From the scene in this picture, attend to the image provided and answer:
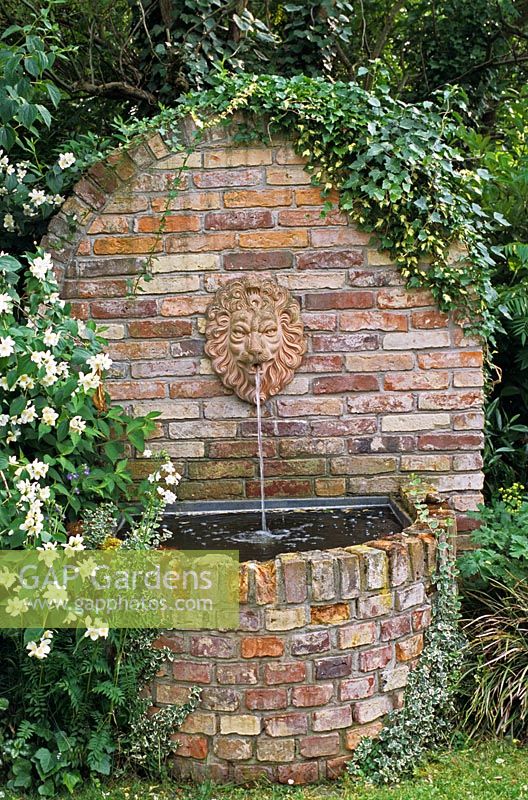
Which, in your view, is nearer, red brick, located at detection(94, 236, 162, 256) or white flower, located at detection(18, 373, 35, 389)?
white flower, located at detection(18, 373, 35, 389)

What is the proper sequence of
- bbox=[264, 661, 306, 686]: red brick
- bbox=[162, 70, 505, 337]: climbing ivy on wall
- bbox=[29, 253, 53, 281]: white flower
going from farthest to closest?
1. bbox=[162, 70, 505, 337]: climbing ivy on wall
2. bbox=[29, 253, 53, 281]: white flower
3. bbox=[264, 661, 306, 686]: red brick

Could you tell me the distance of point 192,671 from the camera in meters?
3.03

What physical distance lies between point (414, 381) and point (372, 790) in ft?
6.06

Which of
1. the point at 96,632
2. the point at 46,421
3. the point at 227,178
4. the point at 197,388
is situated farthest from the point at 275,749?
the point at 227,178

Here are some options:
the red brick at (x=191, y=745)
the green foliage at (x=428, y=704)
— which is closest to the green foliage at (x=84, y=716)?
the red brick at (x=191, y=745)

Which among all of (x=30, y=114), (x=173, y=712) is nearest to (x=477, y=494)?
(x=173, y=712)

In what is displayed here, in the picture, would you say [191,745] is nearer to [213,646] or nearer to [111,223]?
[213,646]

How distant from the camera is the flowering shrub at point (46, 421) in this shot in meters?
3.00

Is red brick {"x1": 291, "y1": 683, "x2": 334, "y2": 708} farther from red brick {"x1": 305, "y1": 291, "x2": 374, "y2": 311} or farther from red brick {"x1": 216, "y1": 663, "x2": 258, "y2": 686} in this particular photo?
red brick {"x1": 305, "y1": 291, "x2": 374, "y2": 311}

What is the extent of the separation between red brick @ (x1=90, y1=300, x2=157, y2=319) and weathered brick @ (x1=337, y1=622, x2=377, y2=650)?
1826mm

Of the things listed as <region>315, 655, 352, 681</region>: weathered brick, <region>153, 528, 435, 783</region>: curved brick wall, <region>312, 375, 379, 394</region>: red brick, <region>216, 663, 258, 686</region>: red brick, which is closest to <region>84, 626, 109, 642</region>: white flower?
<region>153, 528, 435, 783</region>: curved brick wall

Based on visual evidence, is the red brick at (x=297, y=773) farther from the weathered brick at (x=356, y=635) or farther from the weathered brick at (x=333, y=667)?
the weathered brick at (x=356, y=635)

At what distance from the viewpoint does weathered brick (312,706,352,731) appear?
3.03m

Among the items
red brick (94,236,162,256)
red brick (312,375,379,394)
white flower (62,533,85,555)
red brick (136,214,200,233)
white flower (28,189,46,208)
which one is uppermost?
white flower (28,189,46,208)
